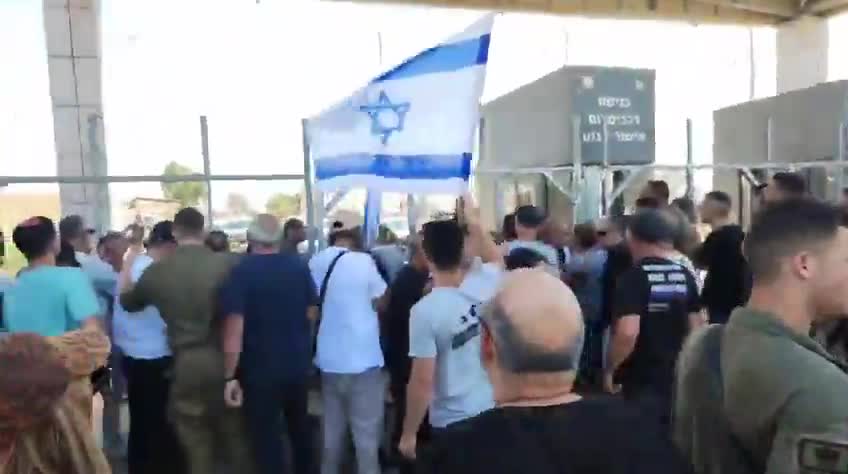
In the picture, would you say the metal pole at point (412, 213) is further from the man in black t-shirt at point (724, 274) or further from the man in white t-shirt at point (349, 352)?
the man in black t-shirt at point (724, 274)

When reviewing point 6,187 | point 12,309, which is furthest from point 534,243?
point 6,187

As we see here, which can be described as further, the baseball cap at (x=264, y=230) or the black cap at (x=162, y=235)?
the black cap at (x=162, y=235)

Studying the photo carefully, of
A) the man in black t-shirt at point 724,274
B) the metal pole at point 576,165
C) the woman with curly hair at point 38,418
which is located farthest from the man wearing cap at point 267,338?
the metal pole at point 576,165

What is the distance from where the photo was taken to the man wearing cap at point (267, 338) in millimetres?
4836

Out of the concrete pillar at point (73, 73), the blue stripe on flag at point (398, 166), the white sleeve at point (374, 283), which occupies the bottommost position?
the white sleeve at point (374, 283)

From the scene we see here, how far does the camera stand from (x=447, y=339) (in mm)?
3762

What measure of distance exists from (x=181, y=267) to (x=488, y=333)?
125 inches

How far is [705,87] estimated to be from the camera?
61.0ft

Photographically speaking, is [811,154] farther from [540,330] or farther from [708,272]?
[540,330]

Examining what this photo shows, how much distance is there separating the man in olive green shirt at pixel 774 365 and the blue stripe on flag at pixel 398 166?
86.7 inches

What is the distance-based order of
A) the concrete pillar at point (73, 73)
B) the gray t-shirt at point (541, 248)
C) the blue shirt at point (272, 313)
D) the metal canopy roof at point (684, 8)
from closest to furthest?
1. the blue shirt at point (272, 313)
2. the gray t-shirt at point (541, 248)
3. the concrete pillar at point (73, 73)
4. the metal canopy roof at point (684, 8)

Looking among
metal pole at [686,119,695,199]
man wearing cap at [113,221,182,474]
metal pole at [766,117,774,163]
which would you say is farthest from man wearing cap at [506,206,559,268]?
metal pole at [766,117,774,163]

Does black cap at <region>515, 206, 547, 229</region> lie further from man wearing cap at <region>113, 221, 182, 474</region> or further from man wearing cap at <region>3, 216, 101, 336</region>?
man wearing cap at <region>3, 216, 101, 336</region>

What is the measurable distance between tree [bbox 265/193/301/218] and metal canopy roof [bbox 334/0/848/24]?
1133cm
